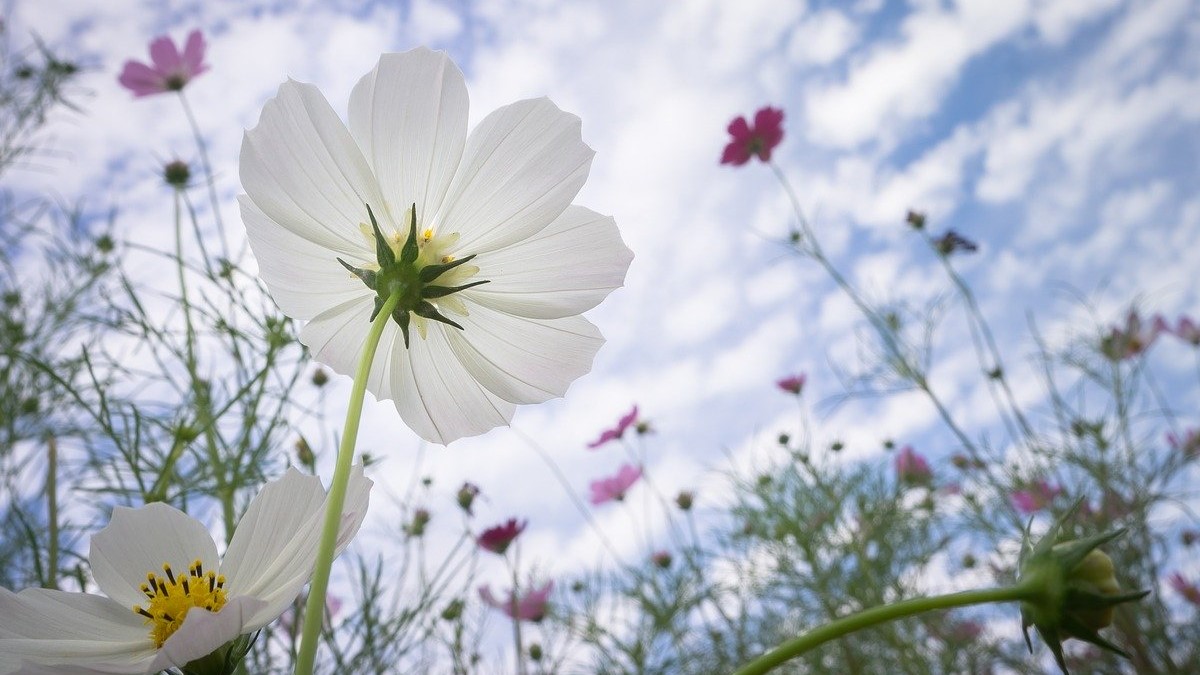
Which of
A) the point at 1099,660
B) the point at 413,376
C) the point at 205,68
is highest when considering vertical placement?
the point at 205,68

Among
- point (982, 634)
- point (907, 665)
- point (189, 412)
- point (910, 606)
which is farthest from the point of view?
point (982, 634)

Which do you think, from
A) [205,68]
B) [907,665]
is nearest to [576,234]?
[205,68]

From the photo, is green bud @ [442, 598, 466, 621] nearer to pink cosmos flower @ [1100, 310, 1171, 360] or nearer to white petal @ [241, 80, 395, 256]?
white petal @ [241, 80, 395, 256]

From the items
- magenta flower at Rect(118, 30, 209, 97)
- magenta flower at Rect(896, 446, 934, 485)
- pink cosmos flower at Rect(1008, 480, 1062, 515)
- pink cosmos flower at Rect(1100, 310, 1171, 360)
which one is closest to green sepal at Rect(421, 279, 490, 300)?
magenta flower at Rect(118, 30, 209, 97)

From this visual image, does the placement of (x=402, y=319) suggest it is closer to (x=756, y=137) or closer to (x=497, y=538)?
(x=497, y=538)

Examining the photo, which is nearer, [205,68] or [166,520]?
[166,520]

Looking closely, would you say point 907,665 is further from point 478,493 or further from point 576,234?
point 576,234

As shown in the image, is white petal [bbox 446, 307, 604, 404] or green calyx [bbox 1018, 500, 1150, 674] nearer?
green calyx [bbox 1018, 500, 1150, 674]

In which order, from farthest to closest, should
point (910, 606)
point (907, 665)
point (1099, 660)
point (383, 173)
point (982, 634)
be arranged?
point (982, 634), point (1099, 660), point (907, 665), point (383, 173), point (910, 606)
